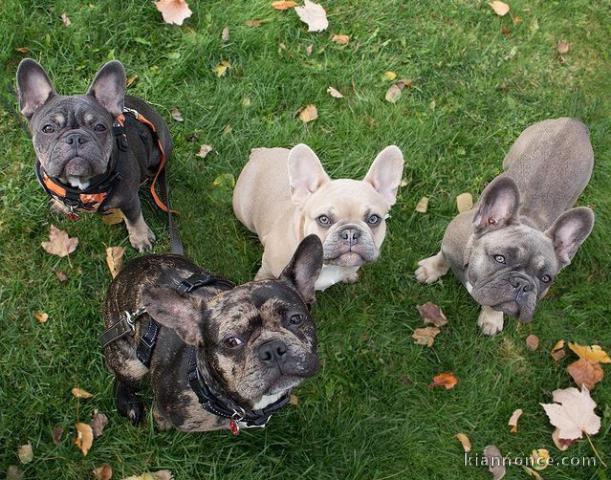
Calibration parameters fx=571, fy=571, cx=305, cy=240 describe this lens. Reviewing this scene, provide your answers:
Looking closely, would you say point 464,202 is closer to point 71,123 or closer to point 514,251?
point 514,251

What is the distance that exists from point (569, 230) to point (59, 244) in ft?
12.1

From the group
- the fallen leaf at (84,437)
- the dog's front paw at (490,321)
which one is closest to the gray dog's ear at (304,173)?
the dog's front paw at (490,321)

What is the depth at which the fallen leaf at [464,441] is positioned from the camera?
422 cm

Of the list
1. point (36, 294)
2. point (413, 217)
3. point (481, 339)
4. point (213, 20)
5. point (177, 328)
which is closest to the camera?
point (177, 328)

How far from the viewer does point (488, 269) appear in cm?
381

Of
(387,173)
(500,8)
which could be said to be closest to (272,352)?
(387,173)

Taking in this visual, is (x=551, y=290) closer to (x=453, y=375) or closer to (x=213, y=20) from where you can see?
(x=453, y=375)

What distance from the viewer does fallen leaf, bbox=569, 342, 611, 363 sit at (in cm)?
455

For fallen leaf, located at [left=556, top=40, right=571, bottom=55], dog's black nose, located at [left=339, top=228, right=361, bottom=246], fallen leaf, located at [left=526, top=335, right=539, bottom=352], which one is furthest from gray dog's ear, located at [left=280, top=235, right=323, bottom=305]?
fallen leaf, located at [left=556, top=40, right=571, bottom=55]

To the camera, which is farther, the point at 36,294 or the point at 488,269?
the point at 36,294

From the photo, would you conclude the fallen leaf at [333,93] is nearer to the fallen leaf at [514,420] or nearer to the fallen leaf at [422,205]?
the fallen leaf at [422,205]

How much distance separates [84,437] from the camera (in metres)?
3.84

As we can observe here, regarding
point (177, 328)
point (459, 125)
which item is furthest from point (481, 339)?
point (177, 328)

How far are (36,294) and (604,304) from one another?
15.0 ft
